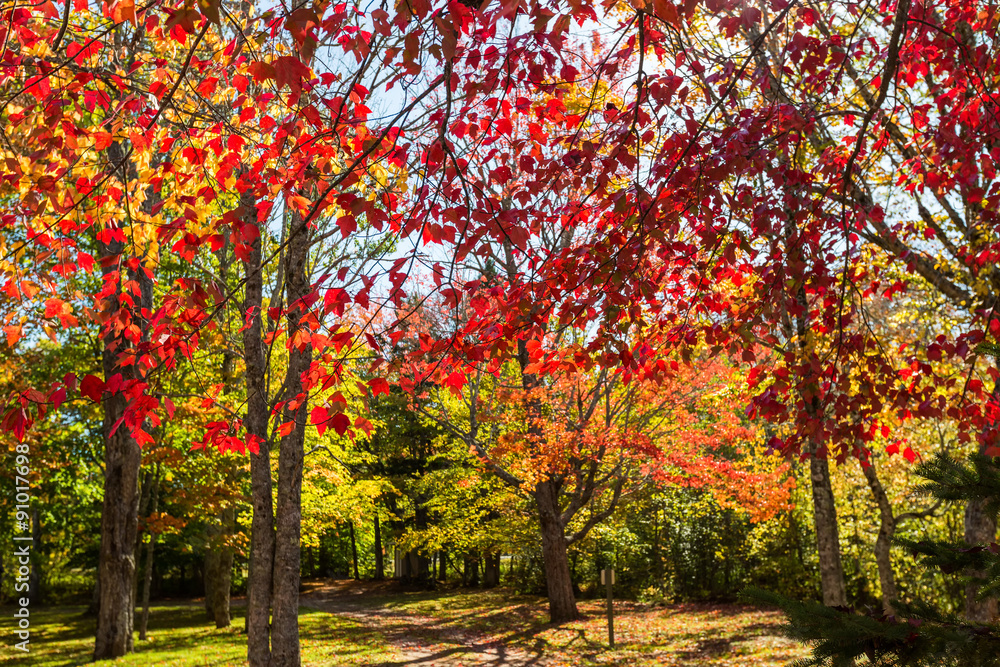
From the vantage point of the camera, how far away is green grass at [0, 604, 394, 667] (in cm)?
1134

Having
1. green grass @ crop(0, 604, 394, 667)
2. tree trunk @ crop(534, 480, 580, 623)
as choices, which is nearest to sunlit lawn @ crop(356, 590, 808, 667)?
tree trunk @ crop(534, 480, 580, 623)

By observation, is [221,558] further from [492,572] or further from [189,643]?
[492,572]

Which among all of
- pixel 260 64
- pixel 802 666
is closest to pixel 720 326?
pixel 802 666

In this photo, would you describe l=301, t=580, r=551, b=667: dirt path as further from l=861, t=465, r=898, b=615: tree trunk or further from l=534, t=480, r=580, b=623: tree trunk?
l=861, t=465, r=898, b=615: tree trunk

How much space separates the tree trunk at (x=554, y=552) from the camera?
47.2ft

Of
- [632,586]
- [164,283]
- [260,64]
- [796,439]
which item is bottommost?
[632,586]

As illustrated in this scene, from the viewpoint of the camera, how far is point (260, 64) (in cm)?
248

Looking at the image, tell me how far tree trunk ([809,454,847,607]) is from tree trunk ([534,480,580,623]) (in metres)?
7.06

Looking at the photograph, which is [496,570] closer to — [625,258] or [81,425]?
[81,425]

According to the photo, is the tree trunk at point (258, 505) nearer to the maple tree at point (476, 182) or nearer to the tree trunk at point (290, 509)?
the tree trunk at point (290, 509)

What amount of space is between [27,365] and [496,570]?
54.1 feet

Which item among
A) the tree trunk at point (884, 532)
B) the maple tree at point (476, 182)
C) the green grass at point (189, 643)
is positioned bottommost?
the green grass at point (189, 643)

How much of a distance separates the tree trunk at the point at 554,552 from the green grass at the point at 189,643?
3683 millimetres

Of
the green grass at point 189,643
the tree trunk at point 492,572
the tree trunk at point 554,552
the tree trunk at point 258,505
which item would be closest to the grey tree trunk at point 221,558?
the green grass at point 189,643
